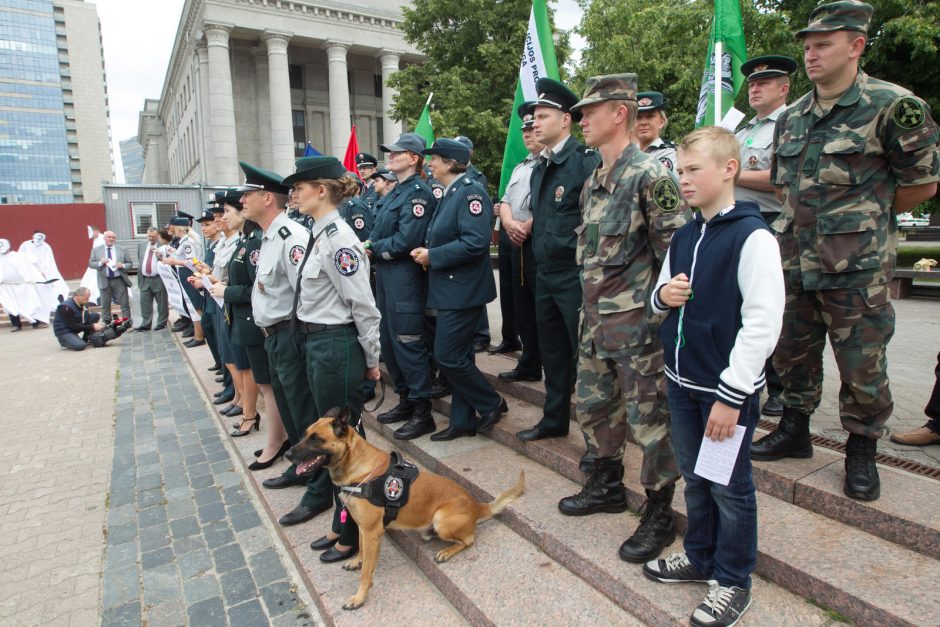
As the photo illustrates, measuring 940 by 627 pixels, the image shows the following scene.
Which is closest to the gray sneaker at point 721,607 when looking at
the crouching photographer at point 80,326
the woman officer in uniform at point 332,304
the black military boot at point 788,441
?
the black military boot at point 788,441

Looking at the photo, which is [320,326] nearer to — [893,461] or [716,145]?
[716,145]

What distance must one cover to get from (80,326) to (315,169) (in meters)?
10.4

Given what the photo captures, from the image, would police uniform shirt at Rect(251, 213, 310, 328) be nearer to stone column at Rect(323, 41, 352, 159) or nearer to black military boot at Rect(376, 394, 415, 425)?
black military boot at Rect(376, 394, 415, 425)

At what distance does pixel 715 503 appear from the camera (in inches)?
95.3

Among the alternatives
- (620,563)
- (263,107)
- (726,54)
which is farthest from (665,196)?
(263,107)

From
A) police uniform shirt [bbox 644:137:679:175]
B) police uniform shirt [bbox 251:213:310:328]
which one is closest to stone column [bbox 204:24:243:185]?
police uniform shirt [bbox 251:213:310:328]

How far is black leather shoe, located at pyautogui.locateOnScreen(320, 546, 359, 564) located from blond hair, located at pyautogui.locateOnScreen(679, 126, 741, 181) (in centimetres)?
299

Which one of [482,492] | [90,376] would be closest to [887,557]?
[482,492]

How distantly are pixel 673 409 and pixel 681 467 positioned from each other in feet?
0.88

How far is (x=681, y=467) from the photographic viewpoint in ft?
8.11

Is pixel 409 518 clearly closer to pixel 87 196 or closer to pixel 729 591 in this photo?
pixel 729 591

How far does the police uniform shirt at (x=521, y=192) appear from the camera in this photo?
16.1 ft

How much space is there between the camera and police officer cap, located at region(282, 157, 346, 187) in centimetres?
343

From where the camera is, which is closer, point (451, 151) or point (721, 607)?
point (721, 607)
